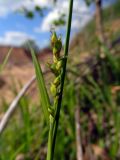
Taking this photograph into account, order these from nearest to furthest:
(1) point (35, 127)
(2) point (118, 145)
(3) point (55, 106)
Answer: (3) point (55, 106) → (2) point (118, 145) → (1) point (35, 127)

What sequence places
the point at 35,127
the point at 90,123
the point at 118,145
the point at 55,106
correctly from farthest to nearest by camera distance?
1. the point at 90,123
2. the point at 35,127
3. the point at 118,145
4. the point at 55,106

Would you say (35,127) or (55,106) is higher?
(55,106)

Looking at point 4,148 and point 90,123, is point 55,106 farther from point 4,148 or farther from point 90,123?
point 90,123

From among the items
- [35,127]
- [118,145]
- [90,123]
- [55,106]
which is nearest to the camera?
[55,106]

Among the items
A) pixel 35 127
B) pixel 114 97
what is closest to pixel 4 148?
pixel 35 127

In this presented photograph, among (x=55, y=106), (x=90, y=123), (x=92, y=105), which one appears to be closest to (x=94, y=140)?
(x=90, y=123)

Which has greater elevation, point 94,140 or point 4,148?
point 4,148

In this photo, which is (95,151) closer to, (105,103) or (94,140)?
(94,140)

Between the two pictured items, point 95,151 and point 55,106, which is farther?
point 95,151

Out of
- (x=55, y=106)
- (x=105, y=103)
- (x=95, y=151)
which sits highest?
(x=55, y=106)
